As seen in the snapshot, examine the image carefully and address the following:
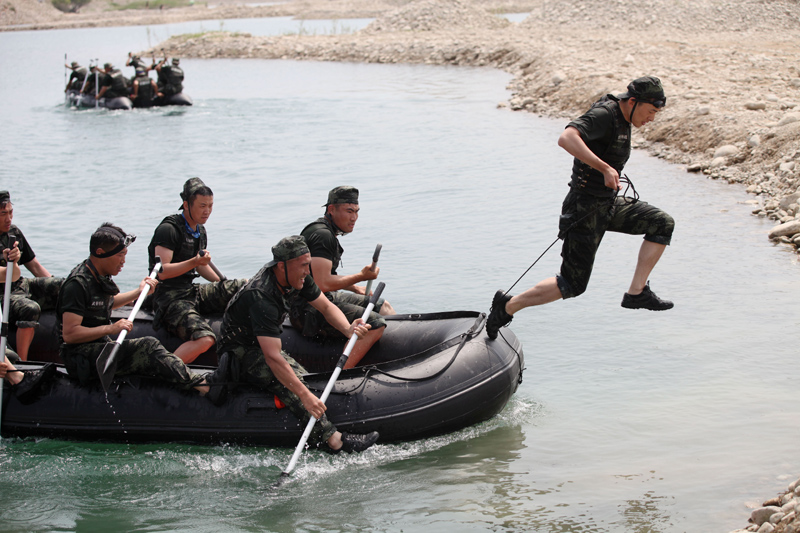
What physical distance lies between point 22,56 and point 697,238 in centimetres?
4263

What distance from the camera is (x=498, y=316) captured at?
6.62 metres

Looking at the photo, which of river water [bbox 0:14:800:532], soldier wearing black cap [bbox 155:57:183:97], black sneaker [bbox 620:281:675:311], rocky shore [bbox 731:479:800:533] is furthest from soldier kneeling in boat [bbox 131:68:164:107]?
rocky shore [bbox 731:479:800:533]

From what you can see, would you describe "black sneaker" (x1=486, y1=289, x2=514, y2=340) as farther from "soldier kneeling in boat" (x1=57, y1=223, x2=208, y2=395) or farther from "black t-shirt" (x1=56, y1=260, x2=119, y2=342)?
"black t-shirt" (x1=56, y1=260, x2=119, y2=342)

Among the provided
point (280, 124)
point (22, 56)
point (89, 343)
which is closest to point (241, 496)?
point (89, 343)

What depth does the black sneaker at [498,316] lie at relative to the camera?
6574 mm

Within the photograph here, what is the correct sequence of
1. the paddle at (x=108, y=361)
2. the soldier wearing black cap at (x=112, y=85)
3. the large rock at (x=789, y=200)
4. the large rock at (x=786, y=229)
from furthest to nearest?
the soldier wearing black cap at (x=112, y=85)
the large rock at (x=789, y=200)
the large rock at (x=786, y=229)
the paddle at (x=108, y=361)

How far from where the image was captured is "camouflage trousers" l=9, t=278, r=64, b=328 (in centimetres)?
700

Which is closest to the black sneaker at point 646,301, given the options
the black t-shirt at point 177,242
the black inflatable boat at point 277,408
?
the black inflatable boat at point 277,408

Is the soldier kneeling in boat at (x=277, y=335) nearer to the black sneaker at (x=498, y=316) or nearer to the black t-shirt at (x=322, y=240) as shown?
the black t-shirt at (x=322, y=240)

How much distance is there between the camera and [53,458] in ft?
20.9

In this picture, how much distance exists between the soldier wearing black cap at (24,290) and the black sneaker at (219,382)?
1.71 metres

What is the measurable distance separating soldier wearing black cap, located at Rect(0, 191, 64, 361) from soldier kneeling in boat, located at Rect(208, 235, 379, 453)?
189 centimetres

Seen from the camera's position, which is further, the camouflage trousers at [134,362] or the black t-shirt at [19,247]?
the black t-shirt at [19,247]

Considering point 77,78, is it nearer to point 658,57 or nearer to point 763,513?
point 658,57
